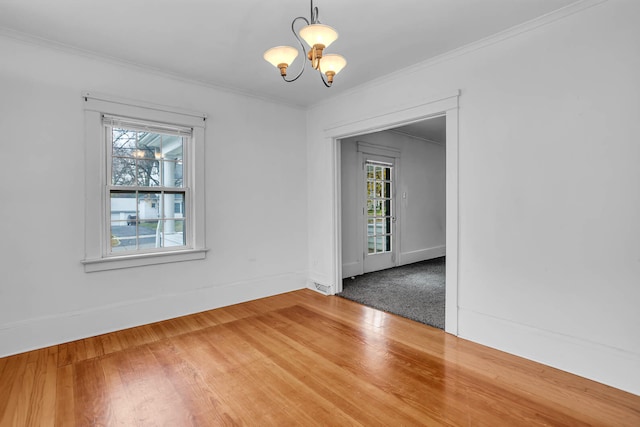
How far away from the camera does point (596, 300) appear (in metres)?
2.36

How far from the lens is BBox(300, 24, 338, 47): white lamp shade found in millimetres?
1853

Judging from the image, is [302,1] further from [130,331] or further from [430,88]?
[130,331]

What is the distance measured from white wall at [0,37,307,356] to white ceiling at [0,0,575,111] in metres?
0.32

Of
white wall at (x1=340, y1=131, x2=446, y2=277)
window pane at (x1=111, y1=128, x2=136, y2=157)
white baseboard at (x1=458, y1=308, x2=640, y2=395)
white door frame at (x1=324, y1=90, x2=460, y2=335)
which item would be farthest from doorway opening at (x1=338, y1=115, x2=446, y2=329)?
window pane at (x1=111, y1=128, x2=136, y2=157)

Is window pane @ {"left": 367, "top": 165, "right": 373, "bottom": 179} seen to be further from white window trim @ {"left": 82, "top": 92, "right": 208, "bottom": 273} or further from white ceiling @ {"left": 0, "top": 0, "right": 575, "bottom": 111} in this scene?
white window trim @ {"left": 82, "top": 92, "right": 208, "bottom": 273}

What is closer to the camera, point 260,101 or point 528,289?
point 528,289

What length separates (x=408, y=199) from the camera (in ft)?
21.7

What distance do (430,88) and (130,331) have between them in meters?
3.92

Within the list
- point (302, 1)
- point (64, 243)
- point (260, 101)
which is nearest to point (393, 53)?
point (302, 1)

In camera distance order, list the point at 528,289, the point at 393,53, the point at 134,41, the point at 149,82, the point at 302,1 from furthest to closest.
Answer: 1. the point at 149,82
2. the point at 393,53
3. the point at 134,41
4. the point at 528,289
5. the point at 302,1

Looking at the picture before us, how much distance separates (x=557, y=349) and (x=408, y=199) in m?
4.31

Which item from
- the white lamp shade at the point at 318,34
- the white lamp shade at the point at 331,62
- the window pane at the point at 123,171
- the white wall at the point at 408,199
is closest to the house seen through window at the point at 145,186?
the window pane at the point at 123,171

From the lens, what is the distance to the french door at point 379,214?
584 centimetres

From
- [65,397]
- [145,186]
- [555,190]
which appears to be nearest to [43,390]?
[65,397]
